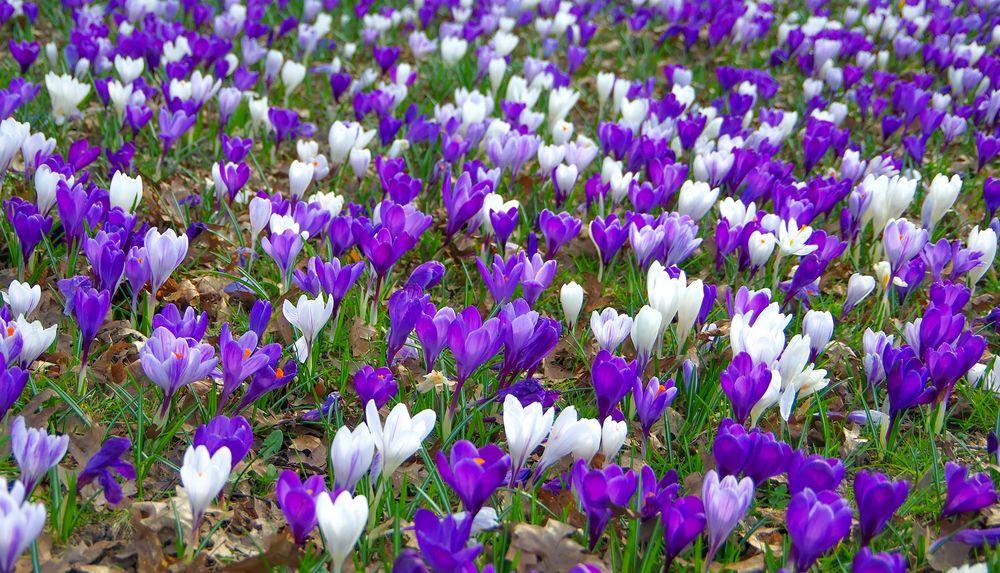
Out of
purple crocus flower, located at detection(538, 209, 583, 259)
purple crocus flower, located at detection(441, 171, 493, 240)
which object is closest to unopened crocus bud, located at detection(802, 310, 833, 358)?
purple crocus flower, located at detection(538, 209, 583, 259)

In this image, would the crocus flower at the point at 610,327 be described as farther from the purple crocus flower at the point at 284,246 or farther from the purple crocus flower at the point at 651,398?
the purple crocus flower at the point at 284,246

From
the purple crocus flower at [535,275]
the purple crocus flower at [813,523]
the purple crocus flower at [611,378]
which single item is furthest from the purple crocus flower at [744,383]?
the purple crocus flower at [535,275]

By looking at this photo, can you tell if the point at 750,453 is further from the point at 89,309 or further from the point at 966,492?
the point at 89,309

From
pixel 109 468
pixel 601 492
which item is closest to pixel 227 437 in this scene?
pixel 109 468

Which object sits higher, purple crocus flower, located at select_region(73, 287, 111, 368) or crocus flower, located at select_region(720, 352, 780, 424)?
purple crocus flower, located at select_region(73, 287, 111, 368)

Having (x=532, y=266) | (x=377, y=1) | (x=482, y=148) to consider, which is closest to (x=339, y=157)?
(x=482, y=148)

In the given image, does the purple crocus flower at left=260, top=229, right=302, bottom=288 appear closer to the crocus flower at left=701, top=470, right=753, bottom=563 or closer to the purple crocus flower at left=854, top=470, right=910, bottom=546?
the crocus flower at left=701, top=470, right=753, bottom=563

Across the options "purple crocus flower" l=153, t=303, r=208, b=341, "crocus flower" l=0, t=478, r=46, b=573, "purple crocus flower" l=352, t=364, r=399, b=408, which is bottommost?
"purple crocus flower" l=352, t=364, r=399, b=408

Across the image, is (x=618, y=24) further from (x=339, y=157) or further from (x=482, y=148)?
(x=339, y=157)
